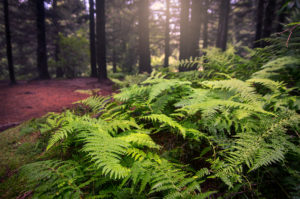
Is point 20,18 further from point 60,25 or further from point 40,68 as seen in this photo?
point 40,68

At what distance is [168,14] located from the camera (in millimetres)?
19984

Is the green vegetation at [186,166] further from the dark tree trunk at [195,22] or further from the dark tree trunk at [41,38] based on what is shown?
the dark tree trunk at [41,38]

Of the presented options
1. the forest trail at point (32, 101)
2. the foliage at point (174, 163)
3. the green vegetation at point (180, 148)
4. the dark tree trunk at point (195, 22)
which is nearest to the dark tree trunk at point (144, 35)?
the forest trail at point (32, 101)

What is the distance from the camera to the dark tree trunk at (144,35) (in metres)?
9.04

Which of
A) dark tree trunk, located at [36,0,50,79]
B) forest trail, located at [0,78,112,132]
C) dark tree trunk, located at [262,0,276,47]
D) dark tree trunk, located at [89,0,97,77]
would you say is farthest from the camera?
dark tree trunk, located at [89,0,97,77]

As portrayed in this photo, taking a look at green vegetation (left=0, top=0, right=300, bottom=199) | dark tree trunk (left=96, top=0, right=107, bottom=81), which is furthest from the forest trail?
green vegetation (left=0, top=0, right=300, bottom=199)

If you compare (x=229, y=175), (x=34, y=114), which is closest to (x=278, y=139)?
(x=229, y=175)

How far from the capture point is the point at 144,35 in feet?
30.7

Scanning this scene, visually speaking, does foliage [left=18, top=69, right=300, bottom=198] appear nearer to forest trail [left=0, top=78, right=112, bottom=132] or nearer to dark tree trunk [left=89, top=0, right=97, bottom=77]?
forest trail [left=0, top=78, right=112, bottom=132]

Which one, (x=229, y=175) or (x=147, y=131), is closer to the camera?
(x=229, y=175)

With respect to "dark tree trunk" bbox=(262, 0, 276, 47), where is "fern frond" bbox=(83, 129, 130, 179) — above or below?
below

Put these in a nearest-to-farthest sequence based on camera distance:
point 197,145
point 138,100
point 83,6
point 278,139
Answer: point 278,139 → point 197,145 → point 138,100 → point 83,6

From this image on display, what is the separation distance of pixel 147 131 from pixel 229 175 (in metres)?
0.89

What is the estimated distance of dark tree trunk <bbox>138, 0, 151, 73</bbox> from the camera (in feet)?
29.7
